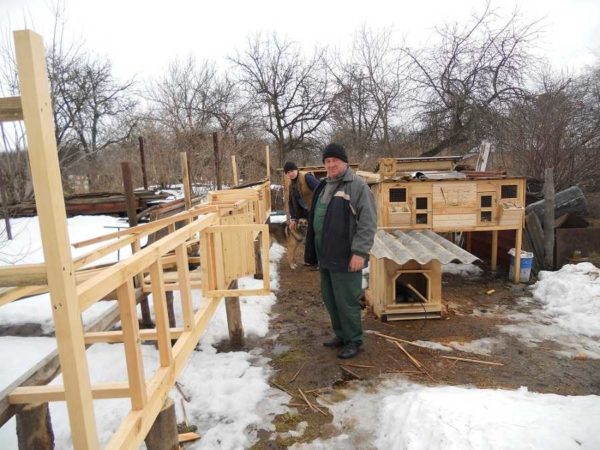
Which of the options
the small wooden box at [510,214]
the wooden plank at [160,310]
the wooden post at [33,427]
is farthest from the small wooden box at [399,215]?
the wooden post at [33,427]

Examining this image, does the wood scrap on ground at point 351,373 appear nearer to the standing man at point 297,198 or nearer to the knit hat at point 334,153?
the knit hat at point 334,153

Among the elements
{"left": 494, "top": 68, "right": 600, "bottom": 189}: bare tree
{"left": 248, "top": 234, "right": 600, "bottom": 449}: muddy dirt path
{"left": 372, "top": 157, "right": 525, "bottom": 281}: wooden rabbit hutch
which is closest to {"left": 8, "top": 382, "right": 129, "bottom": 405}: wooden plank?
{"left": 248, "top": 234, "right": 600, "bottom": 449}: muddy dirt path

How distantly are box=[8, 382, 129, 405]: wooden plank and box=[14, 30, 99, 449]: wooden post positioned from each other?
0.89 metres

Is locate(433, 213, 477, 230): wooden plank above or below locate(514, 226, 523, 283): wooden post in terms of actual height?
above

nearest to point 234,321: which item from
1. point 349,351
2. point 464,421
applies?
point 349,351

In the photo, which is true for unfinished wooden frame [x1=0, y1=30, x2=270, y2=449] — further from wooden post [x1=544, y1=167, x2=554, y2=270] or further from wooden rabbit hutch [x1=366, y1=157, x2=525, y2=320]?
wooden post [x1=544, y1=167, x2=554, y2=270]

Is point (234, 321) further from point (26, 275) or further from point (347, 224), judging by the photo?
point (26, 275)

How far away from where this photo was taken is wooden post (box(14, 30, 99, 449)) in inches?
45.9

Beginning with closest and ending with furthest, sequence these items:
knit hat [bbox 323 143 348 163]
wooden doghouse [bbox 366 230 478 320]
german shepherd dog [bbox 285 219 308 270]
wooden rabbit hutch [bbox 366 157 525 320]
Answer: knit hat [bbox 323 143 348 163], wooden doghouse [bbox 366 230 478 320], wooden rabbit hutch [bbox 366 157 525 320], german shepherd dog [bbox 285 219 308 270]

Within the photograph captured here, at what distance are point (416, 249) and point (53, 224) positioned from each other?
14.0ft

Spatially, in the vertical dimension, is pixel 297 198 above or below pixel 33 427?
above

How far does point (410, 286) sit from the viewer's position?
5.37 metres

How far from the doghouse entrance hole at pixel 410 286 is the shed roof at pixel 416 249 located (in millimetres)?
562

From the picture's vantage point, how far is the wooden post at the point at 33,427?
8.05 ft
